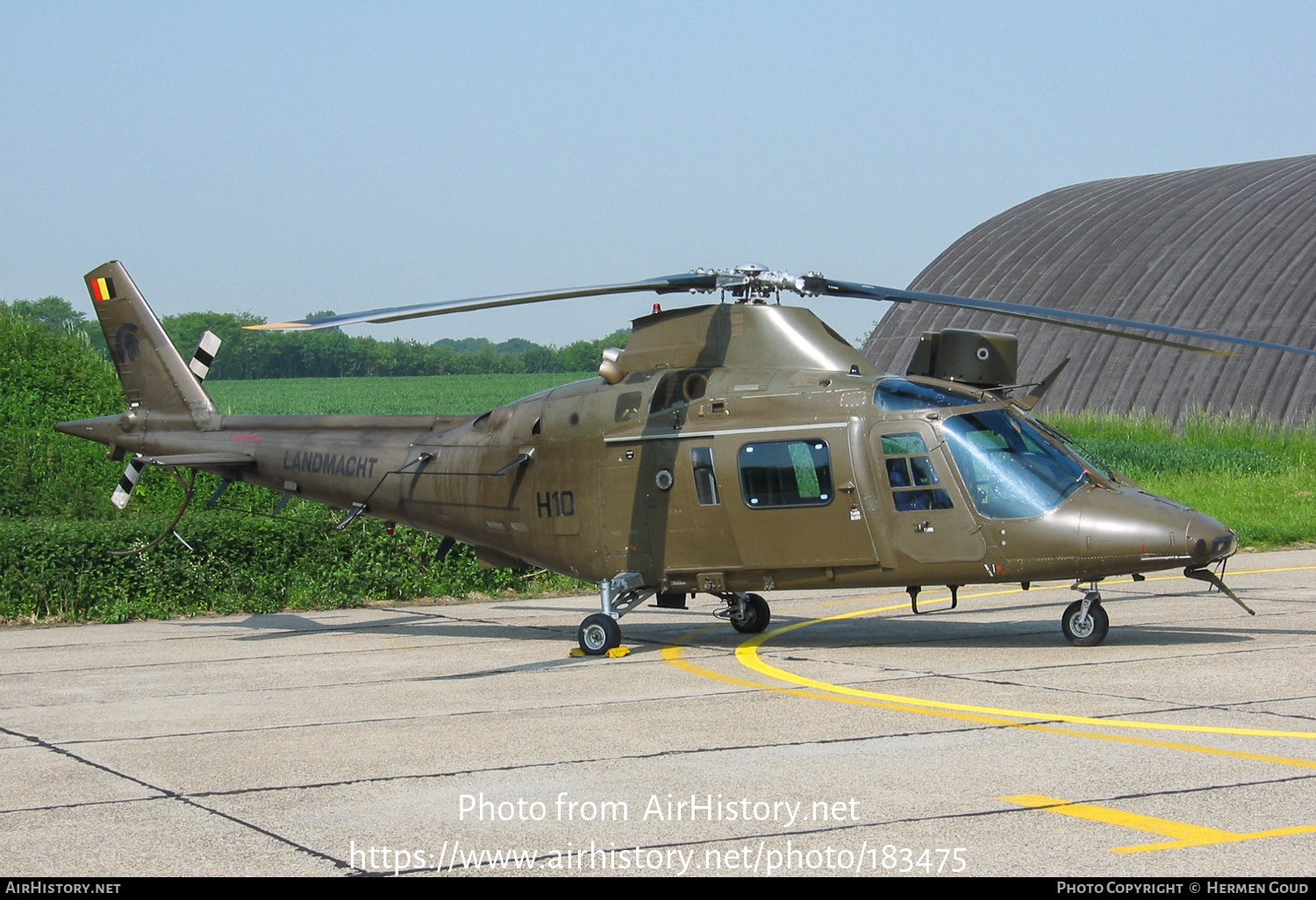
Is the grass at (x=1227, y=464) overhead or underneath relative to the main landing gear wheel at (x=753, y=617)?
overhead

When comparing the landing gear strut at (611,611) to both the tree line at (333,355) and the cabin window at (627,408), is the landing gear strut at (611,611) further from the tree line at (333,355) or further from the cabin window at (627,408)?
the tree line at (333,355)

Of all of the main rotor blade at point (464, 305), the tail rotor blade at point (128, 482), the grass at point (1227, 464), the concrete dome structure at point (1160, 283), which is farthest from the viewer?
the concrete dome structure at point (1160, 283)

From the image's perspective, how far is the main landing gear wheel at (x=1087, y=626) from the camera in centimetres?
1262

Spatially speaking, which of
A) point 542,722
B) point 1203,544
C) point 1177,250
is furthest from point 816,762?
point 1177,250

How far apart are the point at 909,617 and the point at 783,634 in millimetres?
1950

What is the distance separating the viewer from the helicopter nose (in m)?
11.5

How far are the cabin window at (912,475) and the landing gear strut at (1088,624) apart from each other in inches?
67.4

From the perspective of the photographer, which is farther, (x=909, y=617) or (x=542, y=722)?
(x=909, y=617)

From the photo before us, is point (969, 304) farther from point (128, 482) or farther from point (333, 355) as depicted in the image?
point (333, 355)

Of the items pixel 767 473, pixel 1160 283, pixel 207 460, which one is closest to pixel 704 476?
pixel 767 473

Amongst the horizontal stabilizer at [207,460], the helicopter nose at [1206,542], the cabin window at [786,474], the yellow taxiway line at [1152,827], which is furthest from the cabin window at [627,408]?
the yellow taxiway line at [1152,827]

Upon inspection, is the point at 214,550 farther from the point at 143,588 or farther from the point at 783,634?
the point at 783,634

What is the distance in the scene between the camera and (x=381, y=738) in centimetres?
938
